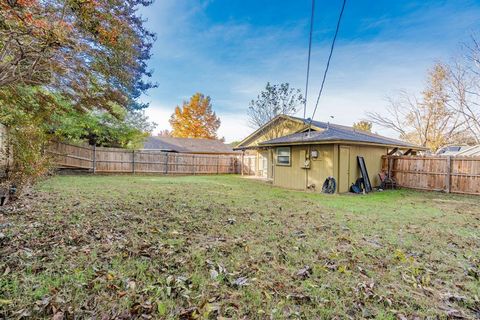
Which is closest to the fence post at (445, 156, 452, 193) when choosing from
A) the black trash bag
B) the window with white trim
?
the black trash bag

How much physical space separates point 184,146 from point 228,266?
22300mm

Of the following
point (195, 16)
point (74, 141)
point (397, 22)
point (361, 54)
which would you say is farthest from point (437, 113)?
point (74, 141)

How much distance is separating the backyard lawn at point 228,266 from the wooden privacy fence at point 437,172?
20.1 feet

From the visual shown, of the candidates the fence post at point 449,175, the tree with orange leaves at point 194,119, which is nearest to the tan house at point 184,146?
the tree with orange leaves at point 194,119

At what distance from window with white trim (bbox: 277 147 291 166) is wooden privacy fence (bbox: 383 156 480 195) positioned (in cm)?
478

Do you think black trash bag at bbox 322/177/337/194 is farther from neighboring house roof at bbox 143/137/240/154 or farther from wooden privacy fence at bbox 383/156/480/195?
neighboring house roof at bbox 143/137/240/154

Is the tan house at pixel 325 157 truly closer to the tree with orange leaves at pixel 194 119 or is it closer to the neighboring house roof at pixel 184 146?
the neighboring house roof at pixel 184 146

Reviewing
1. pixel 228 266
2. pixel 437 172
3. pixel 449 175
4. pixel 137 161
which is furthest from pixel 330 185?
pixel 137 161

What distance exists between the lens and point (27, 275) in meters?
2.40

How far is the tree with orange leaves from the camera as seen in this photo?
31172 millimetres

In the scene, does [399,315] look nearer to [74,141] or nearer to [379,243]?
[379,243]

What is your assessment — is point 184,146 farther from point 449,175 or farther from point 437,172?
point 449,175

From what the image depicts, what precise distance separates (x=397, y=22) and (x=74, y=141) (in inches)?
674

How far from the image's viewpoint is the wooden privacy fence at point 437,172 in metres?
9.62
